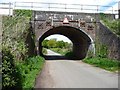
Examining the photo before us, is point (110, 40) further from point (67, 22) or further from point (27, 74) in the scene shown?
point (27, 74)

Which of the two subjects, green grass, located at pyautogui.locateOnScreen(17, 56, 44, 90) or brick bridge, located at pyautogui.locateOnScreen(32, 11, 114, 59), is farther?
brick bridge, located at pyautogui.locateOnScreen(32, 11, 114, 59)

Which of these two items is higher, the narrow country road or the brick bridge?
the brick bridge

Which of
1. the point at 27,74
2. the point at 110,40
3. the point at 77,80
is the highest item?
the point at 110,40

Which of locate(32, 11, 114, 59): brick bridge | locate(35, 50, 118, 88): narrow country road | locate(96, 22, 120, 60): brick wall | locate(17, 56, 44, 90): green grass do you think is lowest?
locate(35, 50, 118, 88): narrow country road

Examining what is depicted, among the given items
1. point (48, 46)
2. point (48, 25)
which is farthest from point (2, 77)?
point (48, 46)

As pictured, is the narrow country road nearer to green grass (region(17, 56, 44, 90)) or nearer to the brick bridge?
green grass (region(17, 56, 44, 90))

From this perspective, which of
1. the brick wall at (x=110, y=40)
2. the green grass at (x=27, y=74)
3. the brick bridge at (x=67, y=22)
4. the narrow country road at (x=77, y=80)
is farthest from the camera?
the brick bridge at (x=67, y=22)

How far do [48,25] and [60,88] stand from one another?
58.6ft

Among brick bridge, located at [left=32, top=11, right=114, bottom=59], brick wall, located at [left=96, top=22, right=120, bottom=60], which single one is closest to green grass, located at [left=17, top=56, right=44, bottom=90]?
brick wall, located at [left=96, top=22, right=120, bottom=60]

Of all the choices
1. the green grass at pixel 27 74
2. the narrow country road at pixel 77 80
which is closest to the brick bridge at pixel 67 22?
the green grass at pixel 27 74

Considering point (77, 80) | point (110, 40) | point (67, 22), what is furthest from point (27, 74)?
point (67, 22)

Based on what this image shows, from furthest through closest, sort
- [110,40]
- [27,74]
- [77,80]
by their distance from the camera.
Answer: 1. [110,40]
2. [27,74]
3. [77,80]

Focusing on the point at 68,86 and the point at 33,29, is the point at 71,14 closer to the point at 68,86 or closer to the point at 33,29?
the point at 33,29

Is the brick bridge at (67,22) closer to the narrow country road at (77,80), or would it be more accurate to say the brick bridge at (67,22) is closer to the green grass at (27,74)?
the green grass at (27,74)
